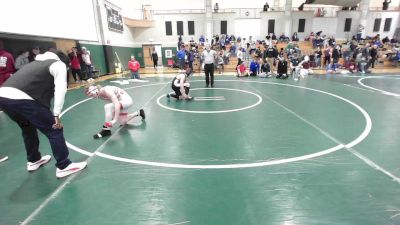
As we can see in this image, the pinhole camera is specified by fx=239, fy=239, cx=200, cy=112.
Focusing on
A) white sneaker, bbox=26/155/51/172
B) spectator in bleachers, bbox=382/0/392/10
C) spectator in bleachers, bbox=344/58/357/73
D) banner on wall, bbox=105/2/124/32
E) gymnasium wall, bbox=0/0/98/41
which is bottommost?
white sneaker, bbox=26/155/51/172

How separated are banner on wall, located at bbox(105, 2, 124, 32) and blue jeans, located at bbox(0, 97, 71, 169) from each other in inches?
706

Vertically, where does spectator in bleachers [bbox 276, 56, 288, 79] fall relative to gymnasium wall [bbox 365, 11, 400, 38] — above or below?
below

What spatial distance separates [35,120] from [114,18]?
19926 mm

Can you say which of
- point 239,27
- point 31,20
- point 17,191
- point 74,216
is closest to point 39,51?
point 31,20

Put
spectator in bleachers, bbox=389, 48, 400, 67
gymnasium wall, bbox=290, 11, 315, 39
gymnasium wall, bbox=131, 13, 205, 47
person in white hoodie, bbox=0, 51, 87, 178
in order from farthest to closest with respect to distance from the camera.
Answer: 1. gymnasium wall, bbox=290, 11, 315, 39
2. gymnasium wall, bbox=131, 13, 205, 47
3. spectator in bleachers, bbox=389, 48, 400, 67
4. person in white hoodie, bbox=0, 51, 87, 178

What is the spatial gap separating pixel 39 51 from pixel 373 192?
12.9 meters

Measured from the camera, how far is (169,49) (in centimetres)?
2739

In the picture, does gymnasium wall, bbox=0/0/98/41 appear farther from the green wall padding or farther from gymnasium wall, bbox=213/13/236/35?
gymnasium wall, bbox=213/13/236/35

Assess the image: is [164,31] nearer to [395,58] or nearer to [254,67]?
[254,67]

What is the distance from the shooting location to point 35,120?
3.16 m

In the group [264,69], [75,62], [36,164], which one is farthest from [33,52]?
[264,69]

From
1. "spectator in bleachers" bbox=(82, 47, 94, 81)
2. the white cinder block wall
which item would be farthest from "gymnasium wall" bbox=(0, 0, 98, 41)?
the white cinder block wall

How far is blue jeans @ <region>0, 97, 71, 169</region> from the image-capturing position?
122 inches

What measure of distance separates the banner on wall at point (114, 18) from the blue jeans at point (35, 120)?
17.9 meters
